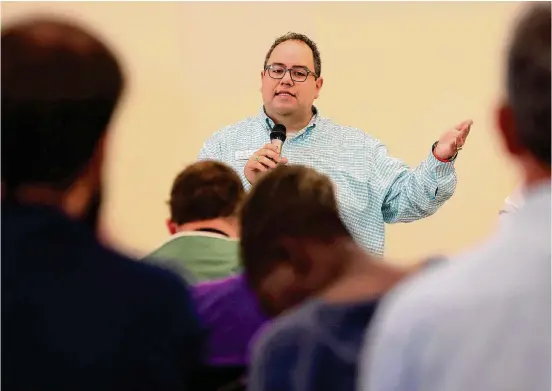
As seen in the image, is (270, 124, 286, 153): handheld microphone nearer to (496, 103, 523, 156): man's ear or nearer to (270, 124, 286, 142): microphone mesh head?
(270, 124, 286, 142): microphone mesh head

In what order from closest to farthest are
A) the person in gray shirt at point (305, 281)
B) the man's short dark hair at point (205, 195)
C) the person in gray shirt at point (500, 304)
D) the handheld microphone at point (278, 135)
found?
the person in gray shirt at point (500, 304) → the person in gray shirt at point (305, 281) → the man's short dark hair at point (205, 195) → the handheld microphone at point (278, 135)

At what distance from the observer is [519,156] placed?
72 centimetres

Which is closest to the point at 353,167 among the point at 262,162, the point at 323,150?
the point at 323,150

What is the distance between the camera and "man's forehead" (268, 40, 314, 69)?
1.90 metres

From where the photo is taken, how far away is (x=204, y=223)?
44.3 inches

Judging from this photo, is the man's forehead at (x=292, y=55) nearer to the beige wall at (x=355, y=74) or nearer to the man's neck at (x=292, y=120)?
the man's neck at (x=292, y=120)

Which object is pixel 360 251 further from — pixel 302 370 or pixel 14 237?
pixel 14 237

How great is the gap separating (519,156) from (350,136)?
3.92ft

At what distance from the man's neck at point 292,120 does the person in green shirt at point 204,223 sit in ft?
2.15

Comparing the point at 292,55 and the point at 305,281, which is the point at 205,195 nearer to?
the point at 305,281

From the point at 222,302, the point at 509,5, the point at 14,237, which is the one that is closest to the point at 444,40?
the point at 509,5

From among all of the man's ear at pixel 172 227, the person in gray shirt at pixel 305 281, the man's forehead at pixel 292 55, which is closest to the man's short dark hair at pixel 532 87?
the person in gray shirt at pixel 305 281

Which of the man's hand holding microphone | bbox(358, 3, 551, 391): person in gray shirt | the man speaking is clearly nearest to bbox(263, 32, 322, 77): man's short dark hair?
the man speaking

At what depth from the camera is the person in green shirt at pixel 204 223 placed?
3.52ft
